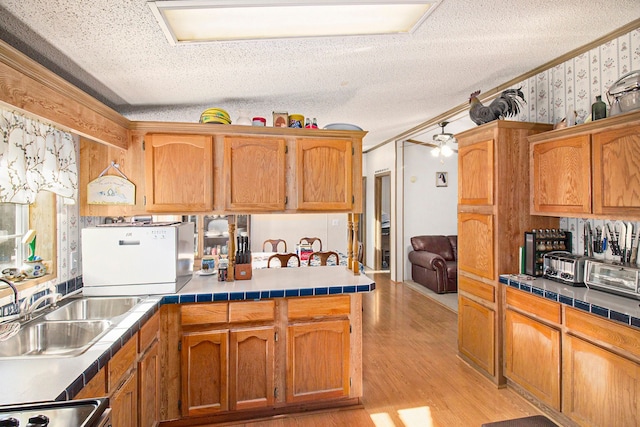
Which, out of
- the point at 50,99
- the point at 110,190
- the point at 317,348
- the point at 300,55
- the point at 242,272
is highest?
the point at 300,55

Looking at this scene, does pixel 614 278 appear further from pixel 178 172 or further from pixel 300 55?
pixel 178 172

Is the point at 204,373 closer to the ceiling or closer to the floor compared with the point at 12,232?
closer to the floor

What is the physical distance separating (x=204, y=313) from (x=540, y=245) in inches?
97.9

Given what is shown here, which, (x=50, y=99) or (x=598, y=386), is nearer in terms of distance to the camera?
(x=50, y=99)

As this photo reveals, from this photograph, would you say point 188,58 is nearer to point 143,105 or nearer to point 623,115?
point 143,105

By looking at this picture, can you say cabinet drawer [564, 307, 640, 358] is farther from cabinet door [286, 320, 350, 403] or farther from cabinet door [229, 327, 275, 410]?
cabinet door [229, 327, 275, 410]

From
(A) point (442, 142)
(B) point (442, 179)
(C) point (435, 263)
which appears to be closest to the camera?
(A) point (442, 142)

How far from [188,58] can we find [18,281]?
1.76 m

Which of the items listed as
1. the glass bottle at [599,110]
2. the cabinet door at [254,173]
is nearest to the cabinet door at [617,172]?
the glass bottle at [599,110]

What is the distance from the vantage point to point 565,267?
238 cm

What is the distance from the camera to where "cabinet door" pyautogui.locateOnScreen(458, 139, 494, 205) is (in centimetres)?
267

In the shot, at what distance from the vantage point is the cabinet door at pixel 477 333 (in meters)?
2.71

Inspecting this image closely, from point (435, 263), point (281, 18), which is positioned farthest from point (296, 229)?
point (281, 18)

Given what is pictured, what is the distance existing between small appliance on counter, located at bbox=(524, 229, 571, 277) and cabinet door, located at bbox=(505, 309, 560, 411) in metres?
0.38
